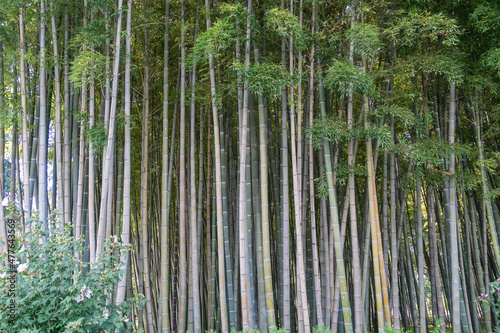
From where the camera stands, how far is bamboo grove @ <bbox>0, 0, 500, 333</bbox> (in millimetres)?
3816

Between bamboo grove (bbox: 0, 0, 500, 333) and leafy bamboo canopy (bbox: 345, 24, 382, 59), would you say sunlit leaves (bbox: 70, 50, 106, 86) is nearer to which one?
bamboo grove (bbox: 0, 0, 500, 333)

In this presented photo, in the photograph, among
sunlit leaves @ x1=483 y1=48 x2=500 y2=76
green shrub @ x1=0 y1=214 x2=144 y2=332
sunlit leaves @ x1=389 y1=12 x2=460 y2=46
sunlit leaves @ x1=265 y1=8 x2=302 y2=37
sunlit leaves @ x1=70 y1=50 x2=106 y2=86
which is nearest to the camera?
green shrub @ x1=0 y1=214 x2=144 y2=332

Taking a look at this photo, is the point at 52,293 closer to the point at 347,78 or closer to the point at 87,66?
the point at 87,66

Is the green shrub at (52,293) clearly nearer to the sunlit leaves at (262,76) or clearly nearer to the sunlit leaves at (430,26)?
the sunlit leaves at (262,76)

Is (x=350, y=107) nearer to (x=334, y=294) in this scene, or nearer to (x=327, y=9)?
(x=327, y=9)

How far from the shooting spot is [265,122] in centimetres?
425

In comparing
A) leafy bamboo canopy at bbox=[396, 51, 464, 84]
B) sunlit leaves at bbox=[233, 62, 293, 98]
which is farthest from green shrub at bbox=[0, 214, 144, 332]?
leafy bamboo canopy at bbox=[396, 51, 464, 84]

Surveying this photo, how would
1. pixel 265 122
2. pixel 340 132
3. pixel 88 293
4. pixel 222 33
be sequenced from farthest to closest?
1. pixel 265 122
2. pixel 340 132
3. pixel 222 33
4. pixel 88 293

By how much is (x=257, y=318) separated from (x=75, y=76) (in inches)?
136

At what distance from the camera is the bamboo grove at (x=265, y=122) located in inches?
150

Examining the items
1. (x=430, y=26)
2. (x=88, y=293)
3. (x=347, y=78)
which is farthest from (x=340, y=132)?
(x=88, y=293)

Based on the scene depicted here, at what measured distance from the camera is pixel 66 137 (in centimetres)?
435

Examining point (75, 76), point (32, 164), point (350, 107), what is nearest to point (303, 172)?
point (350, 107)

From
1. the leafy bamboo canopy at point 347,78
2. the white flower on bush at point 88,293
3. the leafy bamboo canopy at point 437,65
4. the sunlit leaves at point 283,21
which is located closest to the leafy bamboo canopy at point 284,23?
the sunlit leaves at point 283,21
